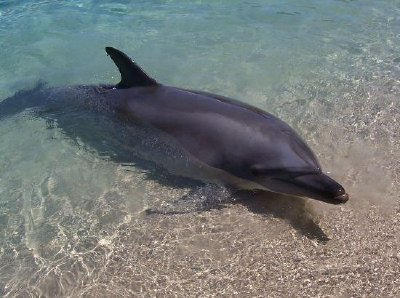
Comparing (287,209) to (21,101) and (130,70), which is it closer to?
(130,70)

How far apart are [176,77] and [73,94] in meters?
2.25

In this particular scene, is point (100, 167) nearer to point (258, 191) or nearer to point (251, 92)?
point (258, 191)

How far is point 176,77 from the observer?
10.1 metres

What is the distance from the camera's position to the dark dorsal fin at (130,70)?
7.30m

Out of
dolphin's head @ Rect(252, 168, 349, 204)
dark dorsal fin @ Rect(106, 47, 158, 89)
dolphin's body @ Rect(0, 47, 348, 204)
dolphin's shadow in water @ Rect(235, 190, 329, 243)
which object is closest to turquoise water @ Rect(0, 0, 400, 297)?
dolphin's shadow in water @ Rect(235, 190, 329, 243)

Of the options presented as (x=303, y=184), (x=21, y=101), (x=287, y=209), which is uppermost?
(x=303, y=184)

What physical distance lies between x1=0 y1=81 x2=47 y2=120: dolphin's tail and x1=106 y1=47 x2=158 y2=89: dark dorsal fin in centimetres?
264

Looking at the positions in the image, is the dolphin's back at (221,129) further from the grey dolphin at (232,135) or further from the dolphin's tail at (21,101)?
the dolphin's tail at (21,101)

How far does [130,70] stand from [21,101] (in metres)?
3.29

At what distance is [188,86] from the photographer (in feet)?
32.0

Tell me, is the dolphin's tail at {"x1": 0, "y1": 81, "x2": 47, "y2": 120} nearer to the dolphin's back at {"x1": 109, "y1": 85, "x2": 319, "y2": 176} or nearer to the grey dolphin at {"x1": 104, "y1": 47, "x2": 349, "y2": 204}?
the grey dolphin at {"x1": 104, "y1": 47, "x2": 349, "y2": 204}

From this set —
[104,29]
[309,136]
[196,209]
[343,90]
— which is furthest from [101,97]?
[104,29]

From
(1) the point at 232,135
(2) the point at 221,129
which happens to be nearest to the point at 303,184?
(1) the point at 232,135

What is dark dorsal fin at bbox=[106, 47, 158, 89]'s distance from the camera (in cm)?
730
